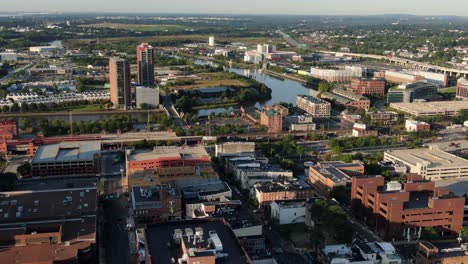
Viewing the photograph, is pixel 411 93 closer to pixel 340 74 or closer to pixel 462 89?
pixel 462 89

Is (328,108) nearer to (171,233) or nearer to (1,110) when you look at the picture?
(1,110)

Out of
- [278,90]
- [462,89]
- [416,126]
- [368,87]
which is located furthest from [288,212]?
[278,90]

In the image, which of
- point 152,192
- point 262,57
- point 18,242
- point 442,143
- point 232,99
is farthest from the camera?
point 262,57

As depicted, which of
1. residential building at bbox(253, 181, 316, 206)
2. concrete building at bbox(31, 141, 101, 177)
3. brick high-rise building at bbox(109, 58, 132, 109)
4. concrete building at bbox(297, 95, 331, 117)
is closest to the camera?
residential building at bbox(253, 181, 316, 206)

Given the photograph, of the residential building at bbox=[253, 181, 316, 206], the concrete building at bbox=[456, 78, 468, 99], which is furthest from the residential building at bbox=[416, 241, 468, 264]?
the concrete building at bbox=[456, 78, 468, 99]

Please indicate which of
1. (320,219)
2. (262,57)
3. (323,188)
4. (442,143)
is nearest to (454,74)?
(262,57)

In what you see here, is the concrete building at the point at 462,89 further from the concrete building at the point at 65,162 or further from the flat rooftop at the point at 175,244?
the flat rooftop at the point at 175,244

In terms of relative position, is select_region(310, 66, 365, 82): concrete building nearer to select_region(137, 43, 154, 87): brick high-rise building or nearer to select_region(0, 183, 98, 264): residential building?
select_region(137, 43, 154, 87): brick high-rise building
